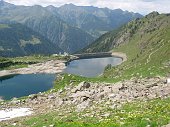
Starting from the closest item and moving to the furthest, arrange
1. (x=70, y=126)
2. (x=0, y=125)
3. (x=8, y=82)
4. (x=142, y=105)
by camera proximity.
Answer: (x=70, y=126) → (x=142, y=105) → (x=0, y=125) → (x=8, y=82)

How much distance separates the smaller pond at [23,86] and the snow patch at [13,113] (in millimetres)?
81882

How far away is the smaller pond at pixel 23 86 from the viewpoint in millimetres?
147262

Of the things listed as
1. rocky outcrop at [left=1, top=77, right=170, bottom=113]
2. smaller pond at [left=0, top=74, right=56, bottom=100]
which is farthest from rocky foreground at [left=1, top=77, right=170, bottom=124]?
smaller pond at [left=0, top=74, right=56, bottom=100]

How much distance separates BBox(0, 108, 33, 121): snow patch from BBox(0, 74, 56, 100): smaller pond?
8188 centimetres

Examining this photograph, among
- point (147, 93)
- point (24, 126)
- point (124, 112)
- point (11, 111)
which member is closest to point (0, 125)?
point (24, 126)

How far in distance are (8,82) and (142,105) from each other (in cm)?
15627

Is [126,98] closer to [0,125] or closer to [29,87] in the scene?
[0,125]

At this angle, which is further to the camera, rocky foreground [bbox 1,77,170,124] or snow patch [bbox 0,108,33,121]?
snow patch [bbox 0,108,33,121]

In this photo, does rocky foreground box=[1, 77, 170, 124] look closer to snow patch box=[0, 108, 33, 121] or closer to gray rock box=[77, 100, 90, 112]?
gray rock box=[77, 100, 90, 112]

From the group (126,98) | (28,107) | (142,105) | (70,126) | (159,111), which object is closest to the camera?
(70,126)

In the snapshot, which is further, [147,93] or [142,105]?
[147,93]

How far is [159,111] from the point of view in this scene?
34.2 meters

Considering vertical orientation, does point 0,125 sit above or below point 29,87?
above

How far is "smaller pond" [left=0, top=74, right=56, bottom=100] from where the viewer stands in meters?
147
